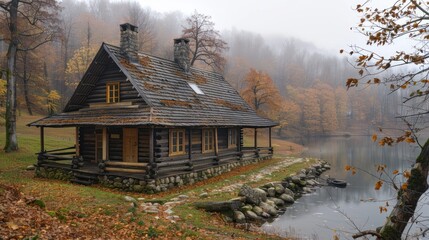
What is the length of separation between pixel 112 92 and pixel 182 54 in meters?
6.75

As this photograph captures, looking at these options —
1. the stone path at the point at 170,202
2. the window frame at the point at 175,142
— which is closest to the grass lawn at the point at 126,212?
the stone path at the point at 170,202

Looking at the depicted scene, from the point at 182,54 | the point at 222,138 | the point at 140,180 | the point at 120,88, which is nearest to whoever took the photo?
the point at 140,180

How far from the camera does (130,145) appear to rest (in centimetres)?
1773

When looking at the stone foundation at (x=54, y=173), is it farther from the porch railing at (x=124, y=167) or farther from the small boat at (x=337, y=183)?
the small boat at (x=337, y=183)

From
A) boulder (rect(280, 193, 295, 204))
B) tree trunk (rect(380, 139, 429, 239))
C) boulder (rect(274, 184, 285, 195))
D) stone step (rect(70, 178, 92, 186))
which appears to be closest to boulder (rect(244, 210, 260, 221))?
boulder (rect(280, 193, 295, 204))

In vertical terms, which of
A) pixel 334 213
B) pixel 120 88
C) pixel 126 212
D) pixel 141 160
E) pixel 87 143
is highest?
pixel 120 88

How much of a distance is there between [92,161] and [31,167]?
422 cm

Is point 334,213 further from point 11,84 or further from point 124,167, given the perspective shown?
point 11,84

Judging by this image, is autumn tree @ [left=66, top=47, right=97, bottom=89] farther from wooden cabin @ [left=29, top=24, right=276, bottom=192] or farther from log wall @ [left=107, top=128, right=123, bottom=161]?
log wall @ [left=107, top=128, right=123, bottom=161]

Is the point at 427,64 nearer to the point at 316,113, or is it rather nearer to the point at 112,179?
the point at 112,179

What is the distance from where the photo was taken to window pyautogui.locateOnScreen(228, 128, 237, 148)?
23.8 m

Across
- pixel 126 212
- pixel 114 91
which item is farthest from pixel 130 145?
pixel 126 212

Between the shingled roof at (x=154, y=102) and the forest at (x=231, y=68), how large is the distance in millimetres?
6569

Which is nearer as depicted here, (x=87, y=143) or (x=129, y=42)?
(x=129, y=42)
